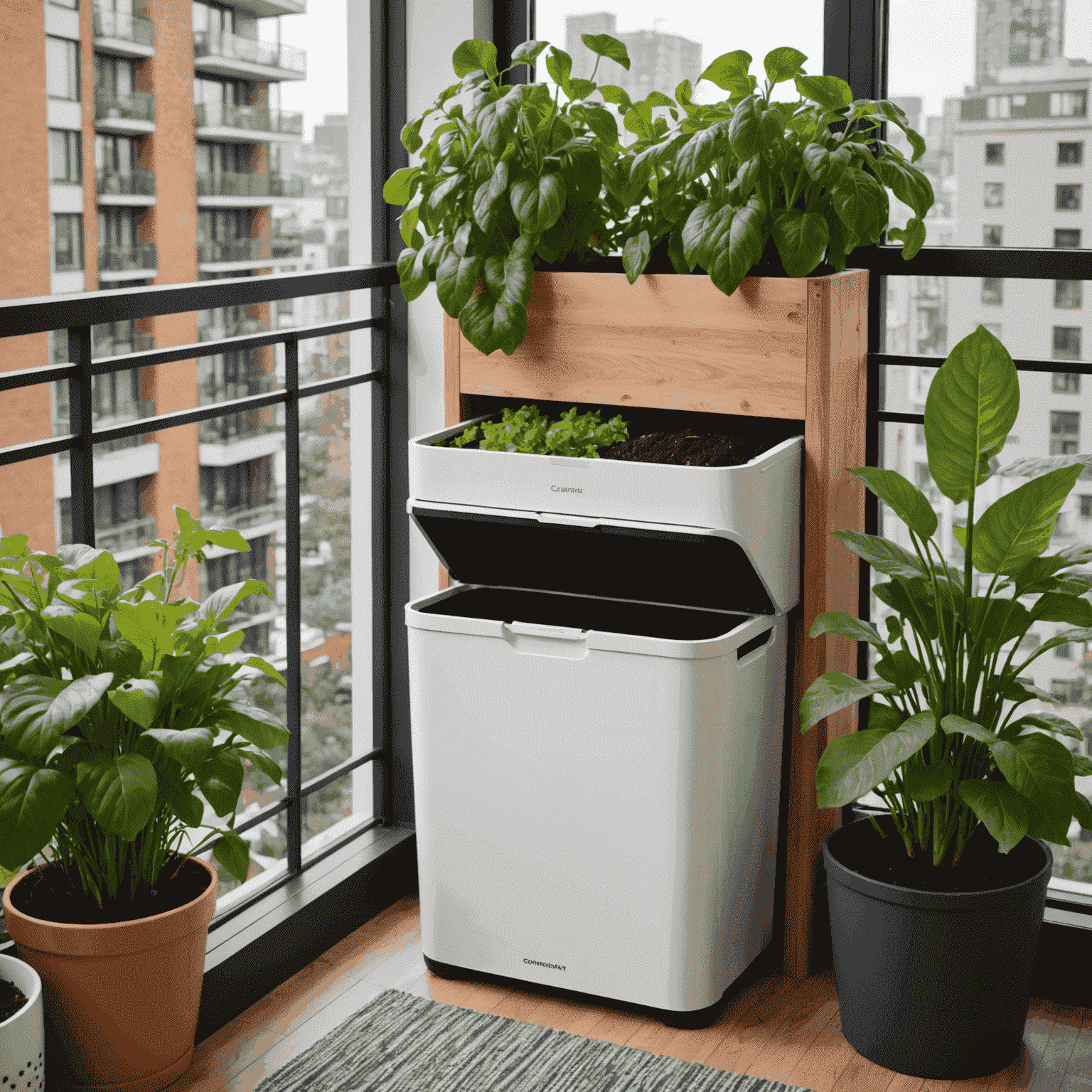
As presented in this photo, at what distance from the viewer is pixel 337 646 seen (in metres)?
2.98

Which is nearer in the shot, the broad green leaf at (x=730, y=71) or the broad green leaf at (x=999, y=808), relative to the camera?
the broad green leaf at (x=999, y=808)

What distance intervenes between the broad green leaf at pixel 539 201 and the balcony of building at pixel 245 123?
59 cm

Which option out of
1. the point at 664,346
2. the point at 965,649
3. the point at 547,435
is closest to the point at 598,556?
the point at 547,435

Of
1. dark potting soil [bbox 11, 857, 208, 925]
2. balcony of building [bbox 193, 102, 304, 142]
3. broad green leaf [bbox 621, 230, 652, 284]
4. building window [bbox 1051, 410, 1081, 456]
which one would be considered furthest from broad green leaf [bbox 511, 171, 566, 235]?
dark potting soil [bbox 11, 857, 208, 925]

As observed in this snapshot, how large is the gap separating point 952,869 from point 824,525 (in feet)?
1.98

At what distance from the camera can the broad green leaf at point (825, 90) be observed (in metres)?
2.22

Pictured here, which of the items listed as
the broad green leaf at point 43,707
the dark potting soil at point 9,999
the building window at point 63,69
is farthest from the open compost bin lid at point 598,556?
the dark potting soil at point 9,999

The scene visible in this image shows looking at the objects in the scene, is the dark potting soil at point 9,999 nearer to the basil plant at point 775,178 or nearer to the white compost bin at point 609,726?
the white compost bin at point 609,726

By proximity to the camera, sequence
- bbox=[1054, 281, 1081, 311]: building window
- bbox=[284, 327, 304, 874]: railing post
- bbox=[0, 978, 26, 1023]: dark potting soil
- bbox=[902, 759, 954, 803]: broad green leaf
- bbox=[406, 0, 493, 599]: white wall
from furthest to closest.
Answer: bbox=[406, 0, 493, 599]: white wall, bbox=[284, 327, 304, 874]: railing post, bbox=[1054, 281, 1081, 311]: building window, bbox=[902, 759, 954, 803]: broad green leaf, bbox=[0, 978, 26, 1023]: dark potting soil

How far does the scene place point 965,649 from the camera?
228 cm

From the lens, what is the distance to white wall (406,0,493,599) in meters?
2.80

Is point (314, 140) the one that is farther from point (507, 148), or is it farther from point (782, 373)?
point (782, 373)

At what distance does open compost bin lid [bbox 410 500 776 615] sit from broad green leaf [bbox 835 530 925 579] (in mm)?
163

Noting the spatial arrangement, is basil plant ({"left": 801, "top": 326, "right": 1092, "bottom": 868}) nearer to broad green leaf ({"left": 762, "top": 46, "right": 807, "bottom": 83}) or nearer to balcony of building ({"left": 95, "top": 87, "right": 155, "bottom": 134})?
broad green leaf ({"left": 762, "top": 46, "right": 807, "bottom": 83})
